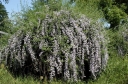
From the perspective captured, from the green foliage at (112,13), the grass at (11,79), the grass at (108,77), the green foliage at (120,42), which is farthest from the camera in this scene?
the green foliage at (112,13)

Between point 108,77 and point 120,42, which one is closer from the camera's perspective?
point 108,77

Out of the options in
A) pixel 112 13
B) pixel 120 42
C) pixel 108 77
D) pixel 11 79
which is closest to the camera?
pixel 11 79

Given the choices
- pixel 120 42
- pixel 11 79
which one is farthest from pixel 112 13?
pixel 11 79

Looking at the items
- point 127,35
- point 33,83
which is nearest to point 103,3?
point 127,35

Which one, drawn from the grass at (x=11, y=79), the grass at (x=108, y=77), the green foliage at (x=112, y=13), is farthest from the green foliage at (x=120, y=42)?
the green foliage at (x=112, y=13)

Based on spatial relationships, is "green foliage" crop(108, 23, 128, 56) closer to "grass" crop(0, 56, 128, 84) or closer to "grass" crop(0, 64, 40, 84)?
"grass" crop(0, 56, 128, 84)

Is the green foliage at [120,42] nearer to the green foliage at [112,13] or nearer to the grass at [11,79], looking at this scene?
the grass at [11,79]

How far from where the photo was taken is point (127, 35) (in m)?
11.5

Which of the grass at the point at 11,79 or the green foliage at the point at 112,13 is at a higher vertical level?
the grass at the point at 11,79

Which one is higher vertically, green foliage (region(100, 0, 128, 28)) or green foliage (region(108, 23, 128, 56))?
green foliage (region(108, 23, 128, 56))

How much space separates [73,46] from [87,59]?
0.59m

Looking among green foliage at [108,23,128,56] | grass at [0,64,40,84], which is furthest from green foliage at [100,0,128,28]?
grass at [0,64,40,84]

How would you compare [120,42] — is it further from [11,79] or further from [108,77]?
[11,79]

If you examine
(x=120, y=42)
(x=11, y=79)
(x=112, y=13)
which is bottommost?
(x=112, y=13)
